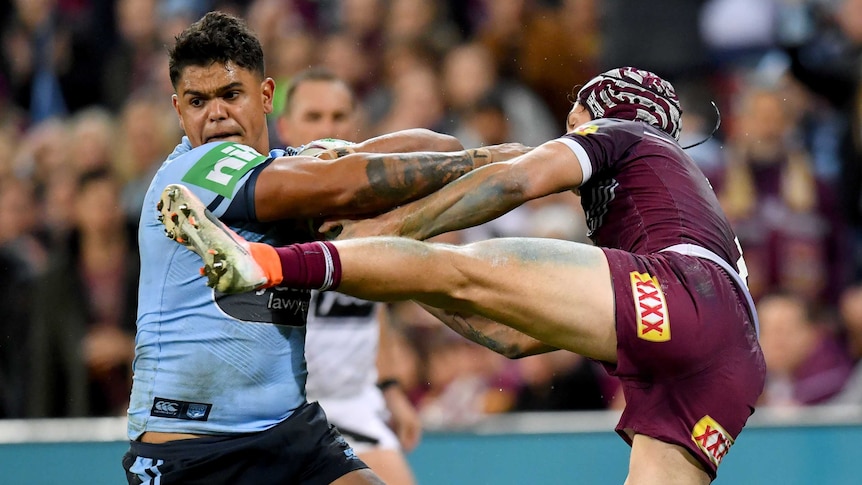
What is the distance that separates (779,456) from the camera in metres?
6.23

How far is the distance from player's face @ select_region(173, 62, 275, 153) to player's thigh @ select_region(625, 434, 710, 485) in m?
1.69

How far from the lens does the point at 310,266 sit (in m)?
3.56

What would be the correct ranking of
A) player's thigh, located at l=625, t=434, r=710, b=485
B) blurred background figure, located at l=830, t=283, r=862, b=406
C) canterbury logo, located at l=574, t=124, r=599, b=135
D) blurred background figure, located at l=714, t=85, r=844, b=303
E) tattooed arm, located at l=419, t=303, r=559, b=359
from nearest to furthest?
player's thigh, located at l=625, t=434, r=710, b=485
canterbury logo, located at l=574, t=124, r=599, b=135
tattooed arm, located at l=419, t=303, r=559, b=359
blurred background figure, located at l=830, t=283, r=862, b=406
blurred background figure, located at l=714, t=85, r=844, b=303

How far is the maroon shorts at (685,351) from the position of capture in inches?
151

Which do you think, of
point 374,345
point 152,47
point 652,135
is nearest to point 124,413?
point 374,345

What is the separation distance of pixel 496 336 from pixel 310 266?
4.03 feet

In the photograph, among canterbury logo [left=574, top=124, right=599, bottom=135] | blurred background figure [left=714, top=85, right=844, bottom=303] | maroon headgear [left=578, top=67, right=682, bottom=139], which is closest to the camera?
canterbury logo [left=574, top=124, right=599, bottom=135]

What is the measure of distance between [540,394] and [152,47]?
409 cm

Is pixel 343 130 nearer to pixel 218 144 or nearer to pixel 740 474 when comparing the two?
pixel 218 144

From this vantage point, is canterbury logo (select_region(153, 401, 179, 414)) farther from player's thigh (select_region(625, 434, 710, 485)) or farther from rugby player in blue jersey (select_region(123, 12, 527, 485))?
player's thigh (select_region(625, 434, 710, 485))

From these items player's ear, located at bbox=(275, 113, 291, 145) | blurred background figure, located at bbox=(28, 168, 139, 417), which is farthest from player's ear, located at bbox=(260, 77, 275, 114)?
blurred background figure, located at bbox=(28, 168, 139, 417)

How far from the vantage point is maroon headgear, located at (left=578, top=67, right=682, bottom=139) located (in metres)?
4.45

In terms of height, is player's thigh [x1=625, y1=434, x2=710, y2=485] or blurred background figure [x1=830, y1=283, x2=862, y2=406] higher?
player's thigh [x1=625, y1=434, x2=710, y2=485]

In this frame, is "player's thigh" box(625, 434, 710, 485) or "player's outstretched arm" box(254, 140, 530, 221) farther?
"player's thigh" box(625, 434, 710, 485)
